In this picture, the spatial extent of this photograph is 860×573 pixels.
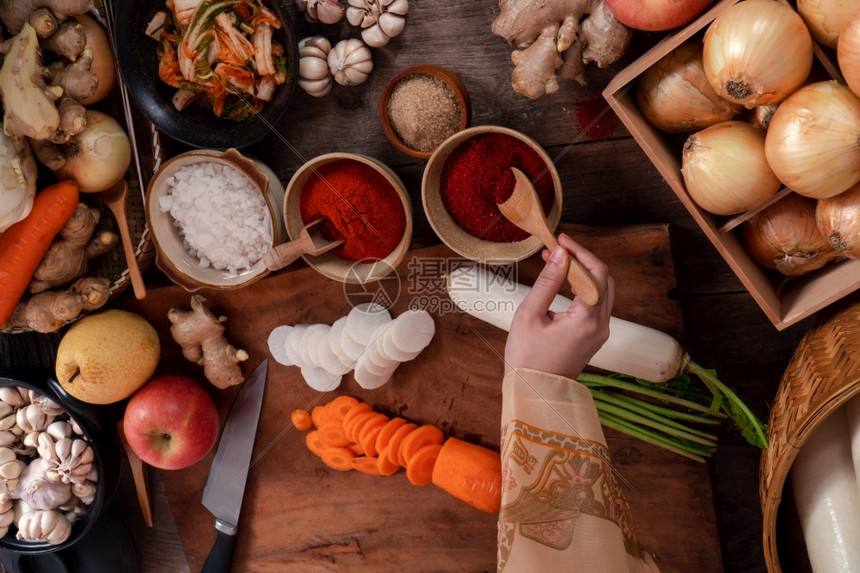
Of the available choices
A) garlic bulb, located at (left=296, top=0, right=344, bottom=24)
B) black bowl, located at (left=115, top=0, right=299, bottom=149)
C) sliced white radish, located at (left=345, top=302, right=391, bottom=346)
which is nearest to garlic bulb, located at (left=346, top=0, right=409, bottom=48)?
garlic bulb, located at (left=296, top=0, right=344, bottom=24)

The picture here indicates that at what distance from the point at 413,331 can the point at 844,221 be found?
847 millimetres

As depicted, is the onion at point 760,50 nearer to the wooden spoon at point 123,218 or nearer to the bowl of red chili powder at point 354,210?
the bowl of red chili powder at point 354,210

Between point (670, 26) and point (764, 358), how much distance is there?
779 mm

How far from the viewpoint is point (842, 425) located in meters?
1.26

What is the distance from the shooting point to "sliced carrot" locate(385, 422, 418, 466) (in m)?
1.48

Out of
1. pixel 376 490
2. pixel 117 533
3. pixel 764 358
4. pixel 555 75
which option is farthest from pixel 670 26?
pixel 117 533

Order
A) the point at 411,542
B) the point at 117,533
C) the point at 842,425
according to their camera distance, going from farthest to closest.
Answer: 1. the point at 117,533
2. the point at 411,542
3. the point at 842,425

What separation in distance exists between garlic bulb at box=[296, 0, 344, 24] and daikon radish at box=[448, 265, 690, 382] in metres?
0.64

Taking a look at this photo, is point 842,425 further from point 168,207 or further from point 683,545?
point 168,207

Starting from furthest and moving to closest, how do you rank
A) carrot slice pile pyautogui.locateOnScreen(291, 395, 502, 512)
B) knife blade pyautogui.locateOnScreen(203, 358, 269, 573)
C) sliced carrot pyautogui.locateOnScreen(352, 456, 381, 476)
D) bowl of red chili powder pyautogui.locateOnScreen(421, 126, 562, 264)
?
knife blade pyautogui.locateOnScreen(203, 358, 269, 573) → sliced carrot pyautogui.locateOnScreen(352, 456, 381, 476) → carrot slice pile pyautogui.locateOnScreen(291, 395, 502, 512) → bowl of red chili powder pyautogui.locateOnScreen(421, 126, 562, 264)

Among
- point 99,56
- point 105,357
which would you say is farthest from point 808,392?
point 99,56

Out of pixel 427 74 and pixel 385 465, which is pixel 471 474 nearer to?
pixel 385 465

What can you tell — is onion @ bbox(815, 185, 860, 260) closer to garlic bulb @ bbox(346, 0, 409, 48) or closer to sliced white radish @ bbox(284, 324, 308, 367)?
garlic bulb @ bbox(346, 0, 409, 48)

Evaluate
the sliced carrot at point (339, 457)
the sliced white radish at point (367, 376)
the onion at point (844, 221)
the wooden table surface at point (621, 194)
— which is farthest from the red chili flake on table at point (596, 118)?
the sliced carrot at point (339, 457)
